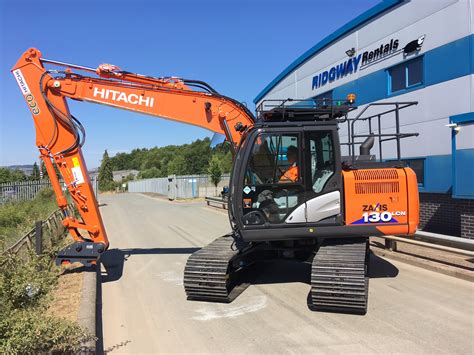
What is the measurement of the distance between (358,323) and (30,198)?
20284mm

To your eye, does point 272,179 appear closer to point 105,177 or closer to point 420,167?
point 420,167

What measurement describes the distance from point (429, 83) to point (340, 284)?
343 inches

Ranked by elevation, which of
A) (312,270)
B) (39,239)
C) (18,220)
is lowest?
(312,270)

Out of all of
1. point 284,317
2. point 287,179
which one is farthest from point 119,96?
point 284,317

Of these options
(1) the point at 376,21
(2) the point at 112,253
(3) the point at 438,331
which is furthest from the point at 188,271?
(1) the point at 376,21

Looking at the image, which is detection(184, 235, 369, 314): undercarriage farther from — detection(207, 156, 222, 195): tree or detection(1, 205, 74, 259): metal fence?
detection(207, 156, 222, 195): tree

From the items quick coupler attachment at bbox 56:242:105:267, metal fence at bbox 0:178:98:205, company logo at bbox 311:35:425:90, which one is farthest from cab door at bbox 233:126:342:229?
metal fence at bbox 0:178:98:205

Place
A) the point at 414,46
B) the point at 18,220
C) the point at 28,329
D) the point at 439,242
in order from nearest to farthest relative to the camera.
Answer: the point at 28,329
the point at 439,242
the point at 414,46
the point at 18,220

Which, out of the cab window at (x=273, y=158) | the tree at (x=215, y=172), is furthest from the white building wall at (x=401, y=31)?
the tree at (x=215, y=172)

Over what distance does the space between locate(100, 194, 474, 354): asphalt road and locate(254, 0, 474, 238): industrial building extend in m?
3.69

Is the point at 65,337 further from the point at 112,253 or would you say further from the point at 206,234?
the point at 206,234

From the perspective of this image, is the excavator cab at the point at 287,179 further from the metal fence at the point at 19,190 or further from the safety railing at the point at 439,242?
the metal fence at the point at 19,190

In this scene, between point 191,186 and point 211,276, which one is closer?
point 211,276

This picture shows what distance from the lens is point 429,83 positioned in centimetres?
1228
